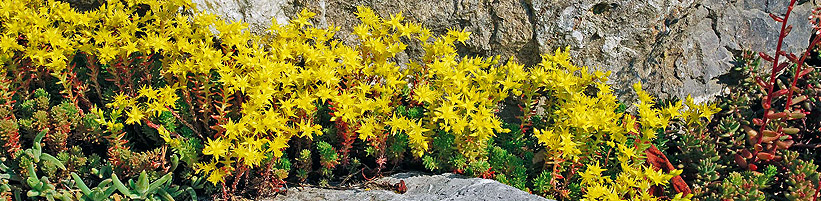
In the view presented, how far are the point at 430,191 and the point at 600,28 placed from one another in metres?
1.31

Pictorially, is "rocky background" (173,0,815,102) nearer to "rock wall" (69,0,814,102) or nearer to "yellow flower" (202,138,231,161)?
"rock wall" (69,0,814,102)

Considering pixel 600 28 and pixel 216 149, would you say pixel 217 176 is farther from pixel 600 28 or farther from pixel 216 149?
pixel 600 28

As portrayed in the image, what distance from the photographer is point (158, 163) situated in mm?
2928

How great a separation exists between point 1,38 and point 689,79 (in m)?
3.46

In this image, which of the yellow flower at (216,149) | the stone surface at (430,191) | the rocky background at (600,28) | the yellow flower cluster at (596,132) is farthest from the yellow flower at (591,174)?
the yellow flower at (216,149)

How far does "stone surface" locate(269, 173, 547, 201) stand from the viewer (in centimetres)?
289

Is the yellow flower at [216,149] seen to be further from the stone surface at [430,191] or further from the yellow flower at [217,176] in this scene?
the stone surface at [430,191]

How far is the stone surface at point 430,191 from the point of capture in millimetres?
2887

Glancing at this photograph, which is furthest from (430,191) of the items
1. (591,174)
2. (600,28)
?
(600,28)

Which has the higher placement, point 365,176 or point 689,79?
point 689,79

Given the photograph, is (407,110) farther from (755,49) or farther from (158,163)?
(755,49)

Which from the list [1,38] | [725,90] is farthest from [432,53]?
[1,38]

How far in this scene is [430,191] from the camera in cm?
301

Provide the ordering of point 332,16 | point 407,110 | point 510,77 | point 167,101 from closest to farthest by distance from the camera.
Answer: point 167,101 → point 510,77 → point 407,110 → point 332,16
